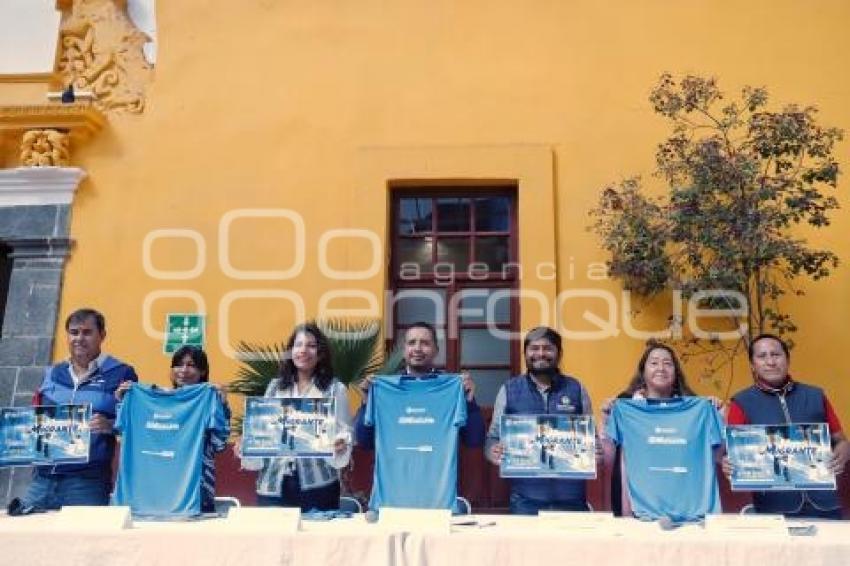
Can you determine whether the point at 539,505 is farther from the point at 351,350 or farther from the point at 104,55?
the point at 104,55

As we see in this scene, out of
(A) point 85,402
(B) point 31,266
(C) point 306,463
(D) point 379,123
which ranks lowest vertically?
(C) point 306,463

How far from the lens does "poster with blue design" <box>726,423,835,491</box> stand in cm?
331

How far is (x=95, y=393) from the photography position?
13.7 ft

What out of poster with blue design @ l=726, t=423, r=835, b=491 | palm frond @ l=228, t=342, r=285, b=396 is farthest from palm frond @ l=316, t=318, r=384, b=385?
poster with blue design @ l=726, t=423, r=835, b=491

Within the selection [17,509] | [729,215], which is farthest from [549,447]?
[729,215]

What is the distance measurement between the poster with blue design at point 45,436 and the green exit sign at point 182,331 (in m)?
2.51

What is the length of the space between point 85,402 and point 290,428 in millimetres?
1232

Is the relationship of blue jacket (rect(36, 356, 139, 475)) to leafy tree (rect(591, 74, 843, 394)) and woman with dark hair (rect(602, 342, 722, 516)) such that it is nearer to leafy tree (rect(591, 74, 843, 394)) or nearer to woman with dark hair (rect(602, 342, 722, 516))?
woman with dark hair (rect(602, 342, 722, 516))

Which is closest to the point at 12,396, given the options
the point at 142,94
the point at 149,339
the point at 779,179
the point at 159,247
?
the point at 149,339

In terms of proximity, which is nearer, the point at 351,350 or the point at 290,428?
the point at 290,428

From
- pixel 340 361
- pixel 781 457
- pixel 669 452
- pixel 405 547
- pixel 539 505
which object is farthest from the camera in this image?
pixel 340 361

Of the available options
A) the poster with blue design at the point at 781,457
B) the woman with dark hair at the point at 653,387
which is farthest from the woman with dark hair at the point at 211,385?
the poster with blue design at the point at 781,457

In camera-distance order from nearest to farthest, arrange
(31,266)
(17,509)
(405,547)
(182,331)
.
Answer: (405,547) → (17,509) → (182,331) → (31,266)

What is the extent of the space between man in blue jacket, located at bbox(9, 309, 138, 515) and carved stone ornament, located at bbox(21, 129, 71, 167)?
3018mm
